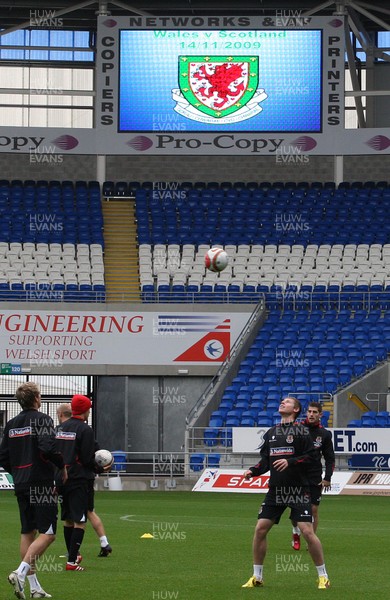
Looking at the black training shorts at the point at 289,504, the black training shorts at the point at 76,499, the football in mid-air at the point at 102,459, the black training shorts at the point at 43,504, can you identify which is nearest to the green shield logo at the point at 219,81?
the football in mid-air at the point at 102,459

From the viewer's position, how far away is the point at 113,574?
13188 millimetres

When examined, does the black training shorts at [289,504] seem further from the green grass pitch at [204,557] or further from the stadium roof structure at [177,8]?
the stadium roof structure at [177,8]

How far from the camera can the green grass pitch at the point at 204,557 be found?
38.7ft

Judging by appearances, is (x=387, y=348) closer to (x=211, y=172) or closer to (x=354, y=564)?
(x=211, y=172)

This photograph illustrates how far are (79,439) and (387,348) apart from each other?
→ 2440 centimetres

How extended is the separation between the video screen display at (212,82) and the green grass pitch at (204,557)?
2127 centimetres

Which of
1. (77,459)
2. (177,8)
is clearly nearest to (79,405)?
(77,459)

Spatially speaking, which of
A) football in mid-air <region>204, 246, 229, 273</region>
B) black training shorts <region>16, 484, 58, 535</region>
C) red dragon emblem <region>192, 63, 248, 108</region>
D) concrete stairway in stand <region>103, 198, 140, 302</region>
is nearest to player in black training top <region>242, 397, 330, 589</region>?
black training shorts <region>16, 484, 58, 535</region>

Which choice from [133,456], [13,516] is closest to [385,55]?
[133,456]

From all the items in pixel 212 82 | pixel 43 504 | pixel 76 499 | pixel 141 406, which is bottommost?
pixel 76 499

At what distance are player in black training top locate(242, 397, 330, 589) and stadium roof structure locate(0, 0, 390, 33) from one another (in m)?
34.1

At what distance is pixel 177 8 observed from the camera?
45531mm

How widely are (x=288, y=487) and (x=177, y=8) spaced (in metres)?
35.9

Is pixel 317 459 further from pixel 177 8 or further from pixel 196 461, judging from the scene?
pixel 177 8
